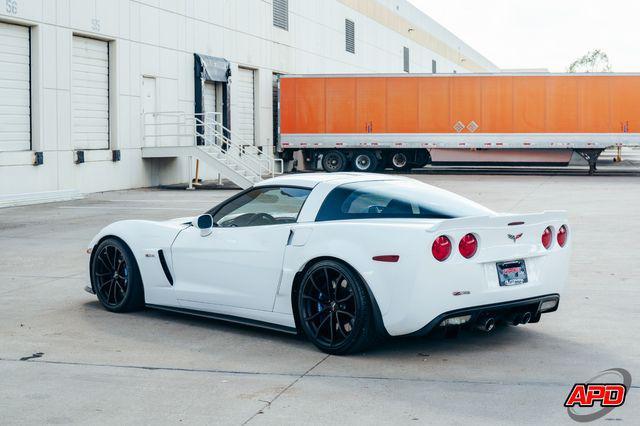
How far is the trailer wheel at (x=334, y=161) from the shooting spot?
3938 centimetres

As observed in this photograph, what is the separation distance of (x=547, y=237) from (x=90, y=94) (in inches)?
830

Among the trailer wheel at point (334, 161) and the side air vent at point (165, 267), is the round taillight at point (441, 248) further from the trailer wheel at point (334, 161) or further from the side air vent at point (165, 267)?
the trailer wheel at point (334, 161)

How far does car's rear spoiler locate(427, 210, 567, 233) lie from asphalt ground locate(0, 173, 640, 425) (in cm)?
92

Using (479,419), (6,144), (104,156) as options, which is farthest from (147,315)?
(104,156)

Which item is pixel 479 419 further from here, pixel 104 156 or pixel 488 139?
pixel 488 139

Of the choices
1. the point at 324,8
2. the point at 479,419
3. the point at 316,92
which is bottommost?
the point at 479,419

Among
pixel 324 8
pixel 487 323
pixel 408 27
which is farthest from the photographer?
pixel 408 27

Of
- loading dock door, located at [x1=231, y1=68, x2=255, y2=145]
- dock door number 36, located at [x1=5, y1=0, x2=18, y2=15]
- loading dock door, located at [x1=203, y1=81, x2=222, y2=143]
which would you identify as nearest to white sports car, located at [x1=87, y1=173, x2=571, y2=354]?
dock door number 36, located at [x1=5, y1=0, x2=18, y2=15]

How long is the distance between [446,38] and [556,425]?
8049 cm

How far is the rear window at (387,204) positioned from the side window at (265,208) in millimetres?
296

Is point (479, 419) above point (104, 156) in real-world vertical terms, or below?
below

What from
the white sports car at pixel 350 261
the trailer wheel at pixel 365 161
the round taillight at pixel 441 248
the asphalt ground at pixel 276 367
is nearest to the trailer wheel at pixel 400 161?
the trailer wheel at pixel 365 161

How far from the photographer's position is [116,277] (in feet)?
28.1

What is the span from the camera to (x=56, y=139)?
24.7 meters
